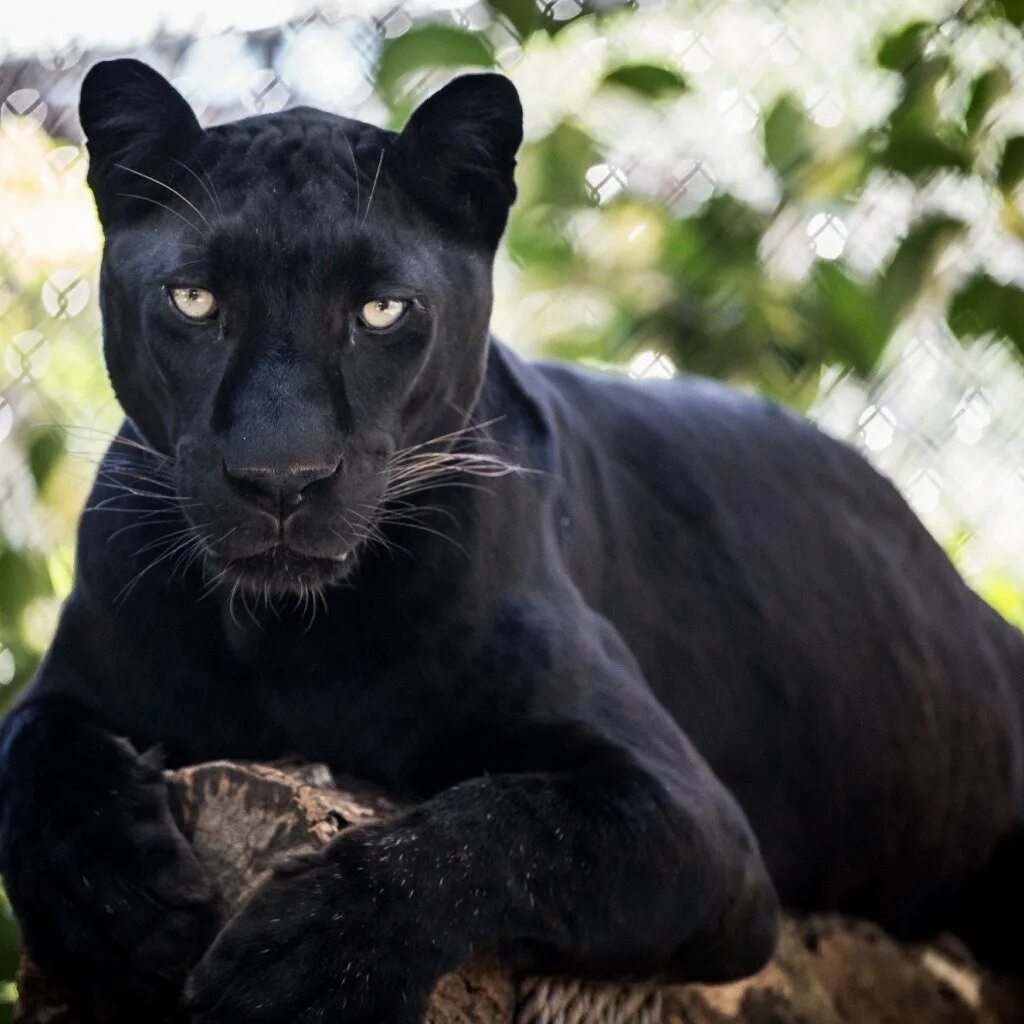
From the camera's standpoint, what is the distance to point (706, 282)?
2.65 meters

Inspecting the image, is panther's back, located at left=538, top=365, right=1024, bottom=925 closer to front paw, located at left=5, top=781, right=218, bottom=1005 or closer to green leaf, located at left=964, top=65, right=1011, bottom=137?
green leaf, located at left=964, top=65, right=1011, bottom=137

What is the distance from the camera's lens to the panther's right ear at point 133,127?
5.38 ft

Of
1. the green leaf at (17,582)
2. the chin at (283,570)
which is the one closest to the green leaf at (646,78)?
the chin at (283,570)

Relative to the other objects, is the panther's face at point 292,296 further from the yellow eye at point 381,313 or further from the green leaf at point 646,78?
the green leaf at point 646,78

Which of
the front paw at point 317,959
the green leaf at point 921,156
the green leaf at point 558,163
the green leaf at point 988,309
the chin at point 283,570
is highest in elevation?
the green leaf at point 921,156

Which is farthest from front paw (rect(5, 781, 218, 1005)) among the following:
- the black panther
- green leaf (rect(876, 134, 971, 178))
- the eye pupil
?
green leaf (rect(876, 134, 971, 178))

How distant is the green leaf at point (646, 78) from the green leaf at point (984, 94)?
41cm

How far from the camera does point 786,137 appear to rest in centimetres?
248

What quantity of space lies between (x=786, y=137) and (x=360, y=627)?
4.05ft

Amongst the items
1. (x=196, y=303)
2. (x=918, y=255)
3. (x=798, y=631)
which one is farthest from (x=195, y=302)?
(x=918, y=255)

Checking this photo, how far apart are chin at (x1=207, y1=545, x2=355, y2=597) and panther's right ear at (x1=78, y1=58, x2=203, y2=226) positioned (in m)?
0.41

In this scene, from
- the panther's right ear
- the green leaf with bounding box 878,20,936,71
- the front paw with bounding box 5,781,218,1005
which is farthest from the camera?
the green leaf with bounding box 878,20,936,71

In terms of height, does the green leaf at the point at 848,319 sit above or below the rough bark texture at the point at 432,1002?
above

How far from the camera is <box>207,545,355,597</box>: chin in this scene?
1.51 m
